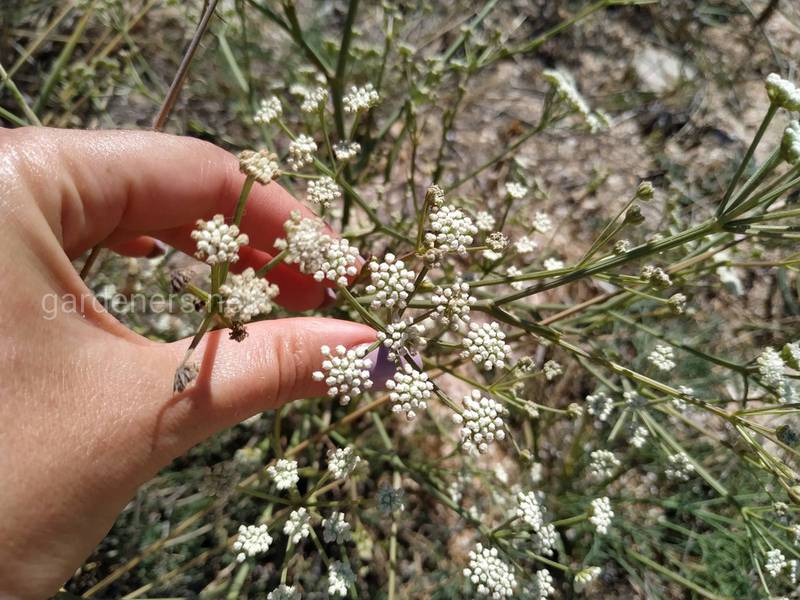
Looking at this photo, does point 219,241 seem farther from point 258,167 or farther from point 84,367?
point 84,367

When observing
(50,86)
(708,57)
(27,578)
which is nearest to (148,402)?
(27,578)

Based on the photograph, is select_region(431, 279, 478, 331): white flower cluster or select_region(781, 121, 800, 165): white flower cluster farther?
select_region(431, 279, 478, 331): white flower cluster

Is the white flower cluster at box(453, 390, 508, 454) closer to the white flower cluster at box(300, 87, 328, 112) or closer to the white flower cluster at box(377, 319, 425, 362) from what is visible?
the white flower cluster at box(377, 319, 425, 362)

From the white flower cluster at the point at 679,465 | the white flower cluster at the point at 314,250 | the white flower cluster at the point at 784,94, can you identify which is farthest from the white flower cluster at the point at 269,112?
the white flower cluster at the point at 679,465

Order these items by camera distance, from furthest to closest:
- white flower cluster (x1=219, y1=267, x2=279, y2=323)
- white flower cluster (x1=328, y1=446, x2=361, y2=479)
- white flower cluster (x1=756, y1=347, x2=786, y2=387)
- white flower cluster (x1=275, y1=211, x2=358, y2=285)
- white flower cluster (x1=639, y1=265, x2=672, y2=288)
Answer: white flower cluster (x1=756, y1=347, x2=786, y2=387), white flower cluster (x1=328, y1=446, x2=361, y2=479), white flower cluster (x1=639, y1=265, x2=672, y2=288), white flower cluster (x1=275, y1=211, x2=358, y2=285), white flower cluster (x1=219, y1=267, x2=279, y2=323)

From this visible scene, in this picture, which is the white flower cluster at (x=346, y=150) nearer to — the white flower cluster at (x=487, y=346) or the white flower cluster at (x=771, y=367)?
the white flower cluster at (x=487, y=346)

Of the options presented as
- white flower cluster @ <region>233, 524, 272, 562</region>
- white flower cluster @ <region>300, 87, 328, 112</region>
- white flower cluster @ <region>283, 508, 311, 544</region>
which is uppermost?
white flower cluster @ <region>300, 87, 328, 112</region>

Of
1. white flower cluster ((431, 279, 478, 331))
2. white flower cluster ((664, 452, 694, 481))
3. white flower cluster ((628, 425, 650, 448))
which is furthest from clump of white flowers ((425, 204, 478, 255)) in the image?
white flower cluster ((664, 452, 694, 481))
